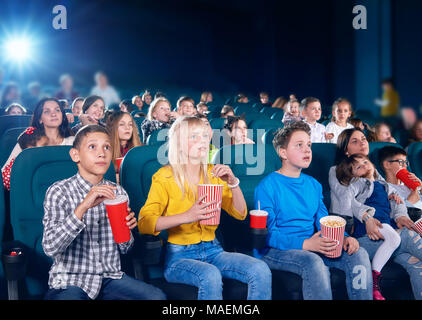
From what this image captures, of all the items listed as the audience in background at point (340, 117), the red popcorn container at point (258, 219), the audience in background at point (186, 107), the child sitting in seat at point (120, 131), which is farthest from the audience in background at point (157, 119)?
the red popcorn container at point (258, 219)

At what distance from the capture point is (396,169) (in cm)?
262

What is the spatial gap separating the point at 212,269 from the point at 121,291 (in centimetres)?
36

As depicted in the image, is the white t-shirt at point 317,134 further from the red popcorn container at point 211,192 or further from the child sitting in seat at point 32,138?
the red popcorn container at point 211,192

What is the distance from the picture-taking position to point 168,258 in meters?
1.88

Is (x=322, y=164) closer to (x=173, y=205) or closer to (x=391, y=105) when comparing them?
(x=173, y=205)

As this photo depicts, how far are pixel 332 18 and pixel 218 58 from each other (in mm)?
5119

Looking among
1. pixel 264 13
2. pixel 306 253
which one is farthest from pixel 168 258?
pixel 264 13

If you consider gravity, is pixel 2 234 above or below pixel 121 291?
above

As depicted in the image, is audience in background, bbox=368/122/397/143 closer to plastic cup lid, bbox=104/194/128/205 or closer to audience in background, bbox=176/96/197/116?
audience in background, bbox=176/96/197/116

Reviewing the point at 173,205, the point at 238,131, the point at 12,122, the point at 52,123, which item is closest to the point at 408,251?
the point at 173,205

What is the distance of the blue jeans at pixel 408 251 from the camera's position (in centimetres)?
210

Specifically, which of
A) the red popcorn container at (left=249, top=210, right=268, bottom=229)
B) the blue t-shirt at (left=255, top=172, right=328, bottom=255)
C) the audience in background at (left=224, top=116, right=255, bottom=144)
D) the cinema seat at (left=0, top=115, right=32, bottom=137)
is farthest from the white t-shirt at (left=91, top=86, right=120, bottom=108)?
the red popcorn container at (left=249, top=210, right=268, bottom=229)

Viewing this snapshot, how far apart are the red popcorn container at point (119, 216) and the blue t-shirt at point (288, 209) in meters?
0.73
